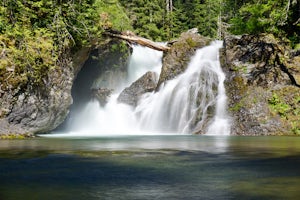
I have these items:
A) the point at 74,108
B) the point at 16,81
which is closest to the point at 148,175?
the point at 16,81

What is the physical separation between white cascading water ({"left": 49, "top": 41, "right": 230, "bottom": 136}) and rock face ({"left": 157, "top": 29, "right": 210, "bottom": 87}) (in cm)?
42

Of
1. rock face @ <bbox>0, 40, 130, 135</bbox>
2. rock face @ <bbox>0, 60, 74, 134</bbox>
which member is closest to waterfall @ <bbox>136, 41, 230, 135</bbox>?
rock face @ <bbox>0, 40, 130, 135</bbox>

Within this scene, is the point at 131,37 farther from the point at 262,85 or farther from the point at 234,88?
the point at 262,85

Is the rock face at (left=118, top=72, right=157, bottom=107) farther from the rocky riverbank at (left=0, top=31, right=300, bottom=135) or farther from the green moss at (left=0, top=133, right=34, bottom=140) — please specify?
the green moss at (left=0, top=133, right=34, bottom=140)

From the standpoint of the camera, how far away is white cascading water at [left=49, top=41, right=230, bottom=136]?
61.5 feet

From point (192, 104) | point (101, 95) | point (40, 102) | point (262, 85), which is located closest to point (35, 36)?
point (40, 102)

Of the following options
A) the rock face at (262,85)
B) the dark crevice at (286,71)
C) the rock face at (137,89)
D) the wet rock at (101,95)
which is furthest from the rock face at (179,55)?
the dark crevice at (286,71)

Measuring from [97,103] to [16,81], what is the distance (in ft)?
32.9

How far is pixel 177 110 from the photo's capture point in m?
19.5

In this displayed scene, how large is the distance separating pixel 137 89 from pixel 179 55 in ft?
11.4

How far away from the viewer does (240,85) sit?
1900 cm

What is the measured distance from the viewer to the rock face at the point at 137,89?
918 inches

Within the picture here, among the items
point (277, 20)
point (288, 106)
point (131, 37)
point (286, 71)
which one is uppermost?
point (277, 20)

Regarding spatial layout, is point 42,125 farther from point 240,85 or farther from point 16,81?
point 240,85
